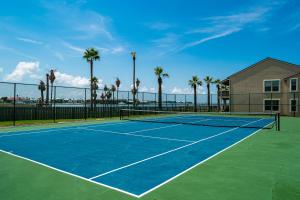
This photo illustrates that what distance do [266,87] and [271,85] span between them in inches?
29.4

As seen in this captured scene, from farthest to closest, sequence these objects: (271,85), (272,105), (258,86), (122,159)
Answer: (258,86) < (271,85) < (272,105) < (122,159)

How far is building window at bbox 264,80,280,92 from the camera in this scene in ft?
119

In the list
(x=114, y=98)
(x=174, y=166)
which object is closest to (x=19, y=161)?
(x=174, y=166)

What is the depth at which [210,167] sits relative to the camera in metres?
6.80

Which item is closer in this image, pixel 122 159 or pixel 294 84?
pixel 122 159

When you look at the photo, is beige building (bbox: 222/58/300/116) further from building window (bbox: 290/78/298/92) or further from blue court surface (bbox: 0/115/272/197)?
blue court surface (bbox: 0/115/272/197)

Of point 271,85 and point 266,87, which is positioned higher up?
point 271,85

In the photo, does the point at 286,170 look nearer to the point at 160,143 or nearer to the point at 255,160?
the point at 255,160

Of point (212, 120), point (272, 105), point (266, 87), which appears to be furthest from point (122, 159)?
point (266, 87)

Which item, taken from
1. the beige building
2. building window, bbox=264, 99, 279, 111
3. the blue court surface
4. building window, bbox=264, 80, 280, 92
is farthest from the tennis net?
the blue court surface

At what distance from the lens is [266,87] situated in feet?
122

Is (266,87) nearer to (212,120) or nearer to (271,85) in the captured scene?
(271,85)

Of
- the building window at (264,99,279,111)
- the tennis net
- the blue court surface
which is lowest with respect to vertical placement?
the tennis net

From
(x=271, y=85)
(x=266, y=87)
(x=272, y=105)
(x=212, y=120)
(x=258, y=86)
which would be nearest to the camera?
(x=212, y=120)
